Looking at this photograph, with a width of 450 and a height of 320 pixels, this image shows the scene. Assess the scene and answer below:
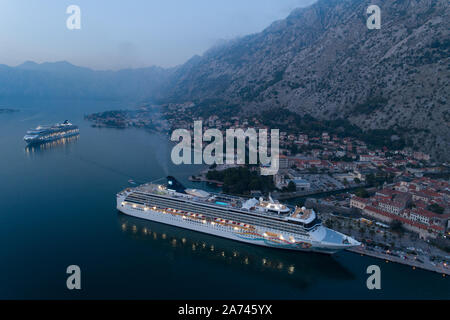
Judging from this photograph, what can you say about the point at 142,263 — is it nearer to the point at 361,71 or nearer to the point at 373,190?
the point at 373,190

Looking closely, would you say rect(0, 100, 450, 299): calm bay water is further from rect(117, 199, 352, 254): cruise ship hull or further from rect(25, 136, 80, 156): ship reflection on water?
rect(25, 136, 80, 156): ship reflection on water

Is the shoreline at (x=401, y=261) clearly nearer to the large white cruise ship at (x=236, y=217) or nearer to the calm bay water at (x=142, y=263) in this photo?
the calm bay water at (x=142, y=263)

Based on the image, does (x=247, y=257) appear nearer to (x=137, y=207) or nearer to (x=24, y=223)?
(x=137, y=207)

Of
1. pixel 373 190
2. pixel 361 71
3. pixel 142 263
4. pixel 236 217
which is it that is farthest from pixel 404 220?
pixel 361 71

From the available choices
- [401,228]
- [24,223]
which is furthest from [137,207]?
[401,228]

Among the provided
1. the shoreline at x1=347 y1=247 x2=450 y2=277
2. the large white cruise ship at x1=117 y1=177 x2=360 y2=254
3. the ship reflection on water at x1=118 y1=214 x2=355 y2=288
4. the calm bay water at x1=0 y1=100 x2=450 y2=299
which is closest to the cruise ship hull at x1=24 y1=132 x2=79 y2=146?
the calm bay water at x1=0 y1=100 x2=450 y2=299

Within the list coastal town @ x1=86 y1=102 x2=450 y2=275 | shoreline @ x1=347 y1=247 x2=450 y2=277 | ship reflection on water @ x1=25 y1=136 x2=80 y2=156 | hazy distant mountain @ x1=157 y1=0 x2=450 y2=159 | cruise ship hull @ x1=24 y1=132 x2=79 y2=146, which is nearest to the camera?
shoreline @ x1=347 y1=247 x2=450 y2=277
